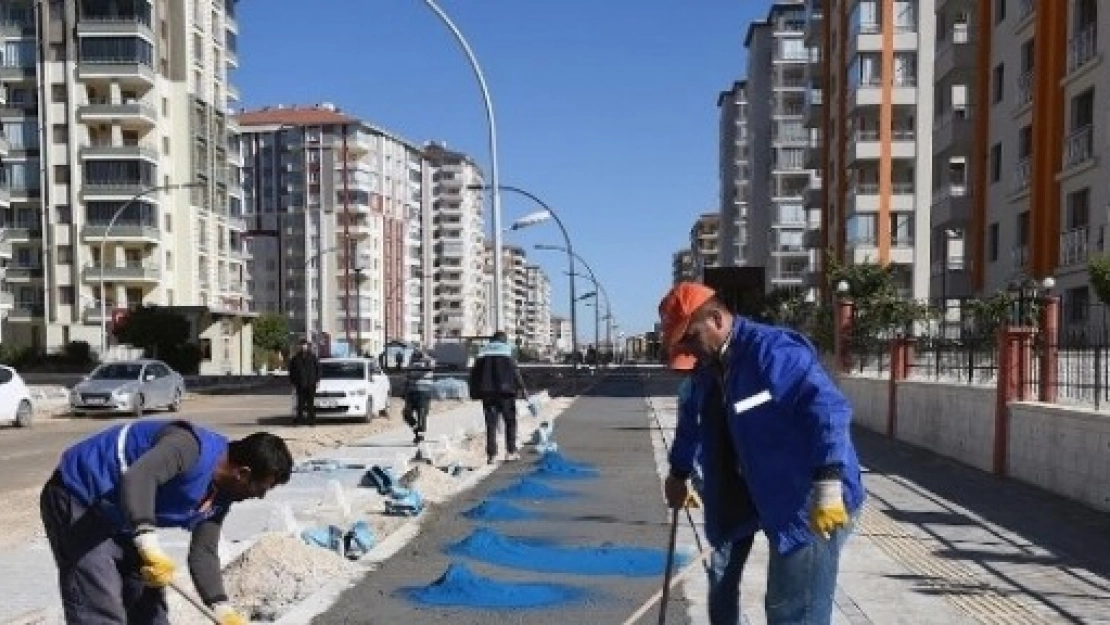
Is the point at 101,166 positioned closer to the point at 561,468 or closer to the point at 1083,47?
the point at 1083,47

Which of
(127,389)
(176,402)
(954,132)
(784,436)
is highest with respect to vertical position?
(954,132)

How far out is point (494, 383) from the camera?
45.8 ft

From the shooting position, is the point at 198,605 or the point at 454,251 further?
the point at 454,251

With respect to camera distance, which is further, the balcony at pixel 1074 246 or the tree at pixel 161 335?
the tree at pixel 161 335

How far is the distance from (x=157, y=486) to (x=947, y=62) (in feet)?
119

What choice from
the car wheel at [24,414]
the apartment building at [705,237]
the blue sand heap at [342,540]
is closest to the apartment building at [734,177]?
the apartment building at [705,237]

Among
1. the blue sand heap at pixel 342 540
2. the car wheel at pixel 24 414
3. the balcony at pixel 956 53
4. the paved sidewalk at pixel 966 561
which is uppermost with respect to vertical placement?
the balcony at pixel 956 53

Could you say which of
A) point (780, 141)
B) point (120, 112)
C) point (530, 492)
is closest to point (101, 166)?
point (120, 112)

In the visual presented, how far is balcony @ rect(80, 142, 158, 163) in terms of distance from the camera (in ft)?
210

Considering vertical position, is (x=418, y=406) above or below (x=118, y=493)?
below

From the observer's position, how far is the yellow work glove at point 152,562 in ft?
11.9

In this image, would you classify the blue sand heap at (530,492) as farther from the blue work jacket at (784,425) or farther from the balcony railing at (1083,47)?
the balcony railing at (1083,47)

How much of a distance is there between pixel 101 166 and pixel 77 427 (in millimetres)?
46707

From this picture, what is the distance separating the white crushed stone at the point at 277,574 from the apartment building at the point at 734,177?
95.0 m
